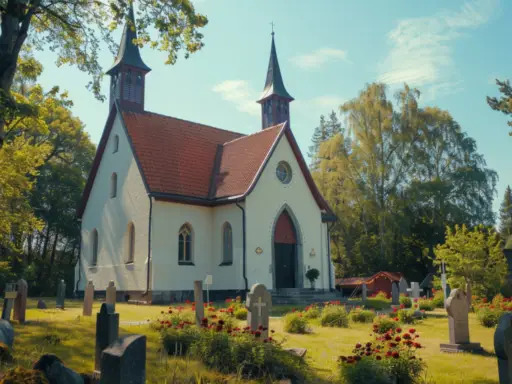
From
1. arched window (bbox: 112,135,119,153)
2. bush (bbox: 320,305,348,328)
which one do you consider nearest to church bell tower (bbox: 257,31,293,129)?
arched window (bbox: 112,135,119,153)

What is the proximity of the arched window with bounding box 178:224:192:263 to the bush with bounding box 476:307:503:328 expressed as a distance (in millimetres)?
14126

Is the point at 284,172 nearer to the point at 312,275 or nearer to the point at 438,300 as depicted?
the point at 312,275

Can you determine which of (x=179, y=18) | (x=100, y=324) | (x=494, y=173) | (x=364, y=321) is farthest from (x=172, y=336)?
(x=494, y=173)

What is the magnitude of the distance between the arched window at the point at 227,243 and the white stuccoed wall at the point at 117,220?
12.7ft

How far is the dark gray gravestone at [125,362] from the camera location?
171 inches

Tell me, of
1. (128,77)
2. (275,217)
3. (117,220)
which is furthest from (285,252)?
(128,77)

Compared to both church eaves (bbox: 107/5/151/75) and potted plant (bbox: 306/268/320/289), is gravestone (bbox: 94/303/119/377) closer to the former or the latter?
potted plant (bbox: 306/268/320/289)

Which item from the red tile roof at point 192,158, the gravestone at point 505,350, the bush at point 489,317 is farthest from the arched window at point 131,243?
the gravestone at point 505,350

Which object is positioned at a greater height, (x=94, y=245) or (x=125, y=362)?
(x=94, y=245)

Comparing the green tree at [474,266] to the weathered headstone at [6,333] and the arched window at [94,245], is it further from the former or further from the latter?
the arched window at [94,245]

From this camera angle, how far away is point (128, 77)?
2878cm

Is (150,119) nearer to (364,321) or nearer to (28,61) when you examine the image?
(28,61)

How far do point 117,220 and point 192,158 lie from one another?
16.9ft

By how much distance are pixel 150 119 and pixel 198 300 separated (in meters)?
17.3
